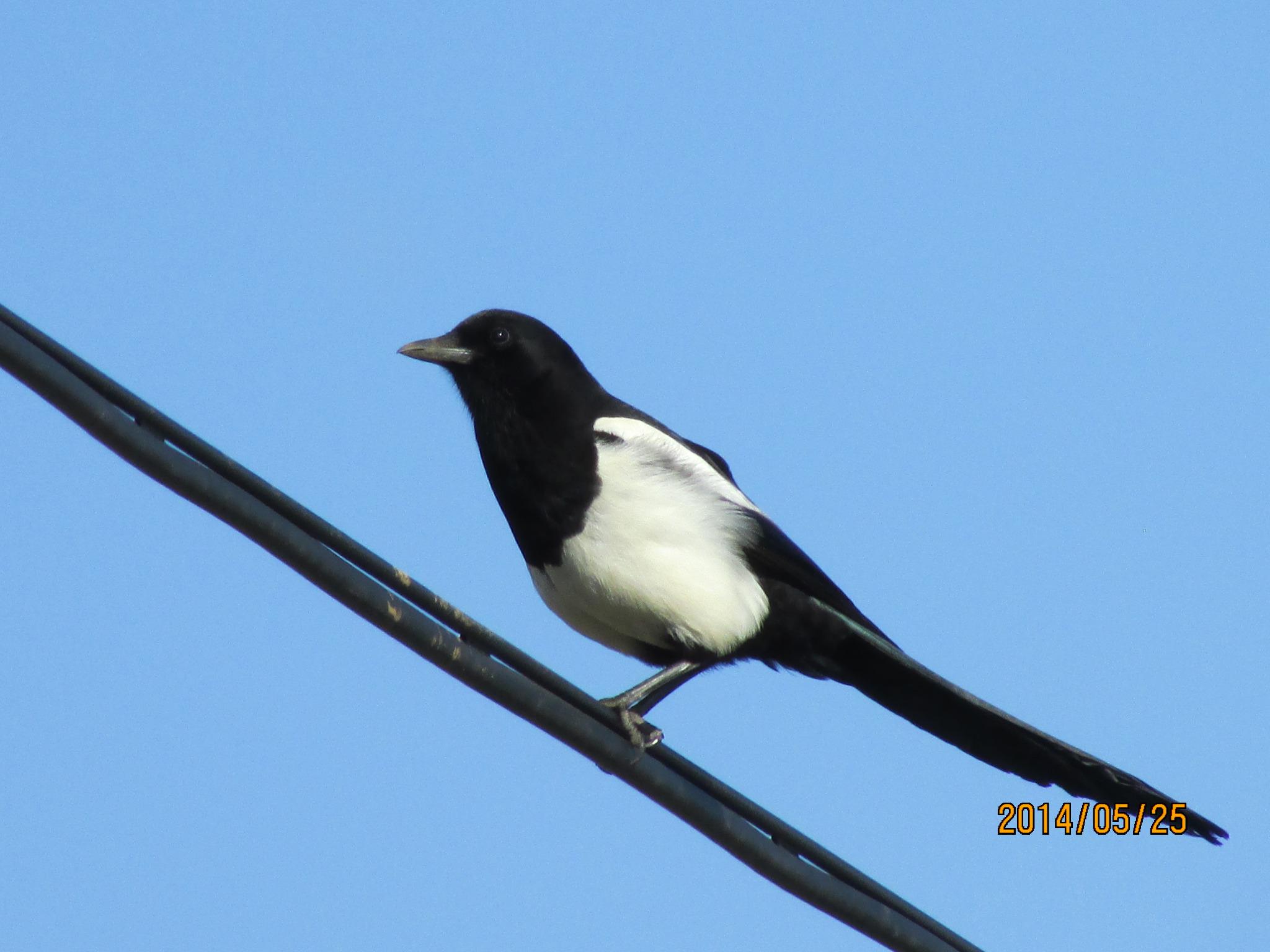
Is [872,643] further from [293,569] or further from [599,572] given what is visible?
[293,569]

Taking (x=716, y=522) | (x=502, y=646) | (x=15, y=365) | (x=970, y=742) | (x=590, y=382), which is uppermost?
(x=590, y=382)

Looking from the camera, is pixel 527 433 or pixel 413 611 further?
pixel 527 433

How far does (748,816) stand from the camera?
10.1 feet

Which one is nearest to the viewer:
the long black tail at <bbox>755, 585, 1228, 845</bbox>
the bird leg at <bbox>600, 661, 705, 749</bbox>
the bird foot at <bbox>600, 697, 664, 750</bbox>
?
the bird foot at <bbox>600, 697, 664, 750</bbox>

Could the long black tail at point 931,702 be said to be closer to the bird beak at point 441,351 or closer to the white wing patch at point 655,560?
the white wing patch at point 655,560

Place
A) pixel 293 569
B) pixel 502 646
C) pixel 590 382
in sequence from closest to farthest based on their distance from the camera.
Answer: pixel 293 569 < pixel 502 646 < pixel 590 382

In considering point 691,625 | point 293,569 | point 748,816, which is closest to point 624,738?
point 748,816

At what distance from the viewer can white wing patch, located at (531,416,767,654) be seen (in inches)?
181

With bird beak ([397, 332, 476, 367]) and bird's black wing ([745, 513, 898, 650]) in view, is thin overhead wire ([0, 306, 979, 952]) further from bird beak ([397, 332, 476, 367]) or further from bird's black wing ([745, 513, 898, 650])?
bird beak ([397, 332, 476, 367])

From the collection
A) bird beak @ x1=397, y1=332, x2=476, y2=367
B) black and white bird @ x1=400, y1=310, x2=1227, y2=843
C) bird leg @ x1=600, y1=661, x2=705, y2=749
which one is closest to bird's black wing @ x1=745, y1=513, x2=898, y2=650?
black and white bird @ x1=400, y1=310, x2=1227, y2=843

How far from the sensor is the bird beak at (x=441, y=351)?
523cm

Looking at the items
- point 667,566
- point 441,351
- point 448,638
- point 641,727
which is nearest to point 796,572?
point 667,566

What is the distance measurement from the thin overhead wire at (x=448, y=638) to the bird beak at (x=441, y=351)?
7.74 ft

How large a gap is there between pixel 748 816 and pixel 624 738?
0.32 meters
